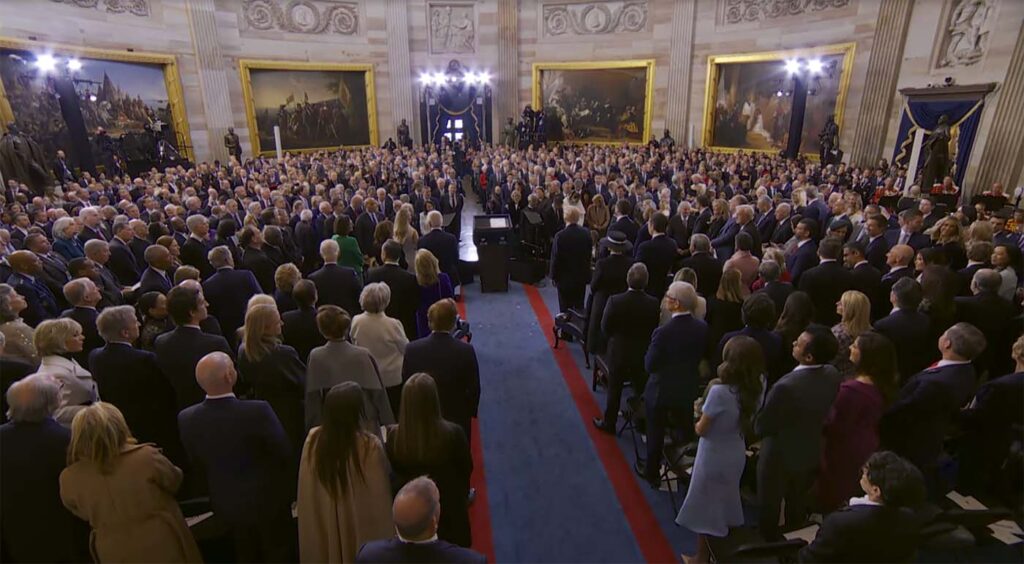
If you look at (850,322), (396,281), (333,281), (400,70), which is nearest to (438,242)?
(396,281)

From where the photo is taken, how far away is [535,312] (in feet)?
28.6

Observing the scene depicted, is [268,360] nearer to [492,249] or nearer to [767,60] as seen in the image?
[492,249]

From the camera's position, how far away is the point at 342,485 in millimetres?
2760

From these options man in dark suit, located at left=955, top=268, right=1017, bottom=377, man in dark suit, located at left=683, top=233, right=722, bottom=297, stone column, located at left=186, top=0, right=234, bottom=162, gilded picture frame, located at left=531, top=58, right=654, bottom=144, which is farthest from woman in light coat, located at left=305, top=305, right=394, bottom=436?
gilded picture frame, located at left=531, top=58, right=654, bottom=144

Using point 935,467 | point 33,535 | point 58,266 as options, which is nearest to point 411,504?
point 33,535

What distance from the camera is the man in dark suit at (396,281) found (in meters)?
5.35

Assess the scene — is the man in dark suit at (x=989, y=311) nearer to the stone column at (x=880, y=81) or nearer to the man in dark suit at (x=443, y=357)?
the man in dark suit at (x=443, y=357)

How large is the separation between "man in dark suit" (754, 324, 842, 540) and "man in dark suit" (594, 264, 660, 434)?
1486 mm

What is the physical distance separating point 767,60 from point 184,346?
21.7 meters

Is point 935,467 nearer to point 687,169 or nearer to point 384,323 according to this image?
point 384,323

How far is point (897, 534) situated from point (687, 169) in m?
14.1

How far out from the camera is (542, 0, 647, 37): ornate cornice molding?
2333 cm

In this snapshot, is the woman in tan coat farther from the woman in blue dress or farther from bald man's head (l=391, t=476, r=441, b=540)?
the woman in blue dress

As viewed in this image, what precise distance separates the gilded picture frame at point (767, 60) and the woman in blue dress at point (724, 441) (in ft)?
58.9
